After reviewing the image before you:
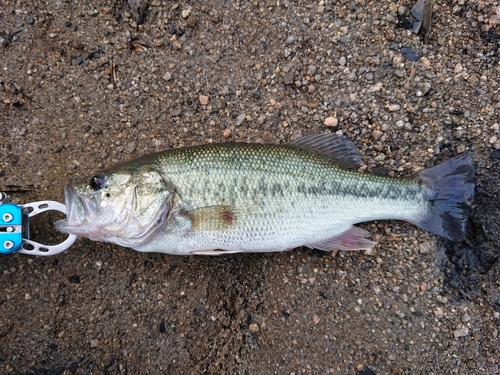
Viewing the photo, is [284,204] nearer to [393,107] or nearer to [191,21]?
[393,107]

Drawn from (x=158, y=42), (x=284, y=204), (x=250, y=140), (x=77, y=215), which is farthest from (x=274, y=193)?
(x=158, y=42)

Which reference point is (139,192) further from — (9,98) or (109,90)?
(9,98)

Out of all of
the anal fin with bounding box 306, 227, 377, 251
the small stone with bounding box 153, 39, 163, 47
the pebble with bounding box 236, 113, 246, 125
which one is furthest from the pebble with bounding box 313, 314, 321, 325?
the small stone with bounding box 153, 39, 163, 47

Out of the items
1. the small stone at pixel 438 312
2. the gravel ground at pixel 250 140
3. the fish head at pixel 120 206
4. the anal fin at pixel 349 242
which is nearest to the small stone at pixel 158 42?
the gravel ground at pixel 250 140

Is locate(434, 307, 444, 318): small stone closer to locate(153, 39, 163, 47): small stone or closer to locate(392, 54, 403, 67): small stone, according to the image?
locate(392, 54, 403, 67): small stone

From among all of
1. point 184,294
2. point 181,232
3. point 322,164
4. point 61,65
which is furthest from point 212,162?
point 61,65
